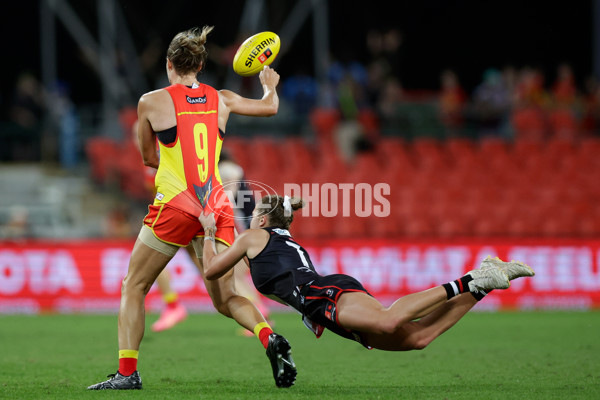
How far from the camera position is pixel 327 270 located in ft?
48.6

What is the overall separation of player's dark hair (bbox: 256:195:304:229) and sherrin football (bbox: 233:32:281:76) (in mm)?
1059

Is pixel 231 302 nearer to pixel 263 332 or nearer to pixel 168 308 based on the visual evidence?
pixel 263 332

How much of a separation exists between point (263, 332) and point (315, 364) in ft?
6.33

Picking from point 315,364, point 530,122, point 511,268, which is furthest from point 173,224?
point 530,122

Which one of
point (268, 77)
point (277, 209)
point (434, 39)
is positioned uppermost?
point (434, 39)

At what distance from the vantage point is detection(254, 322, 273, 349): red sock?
21.9 ft

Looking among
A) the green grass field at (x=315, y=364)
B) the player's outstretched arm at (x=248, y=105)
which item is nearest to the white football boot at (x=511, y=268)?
the green grass field at (x=315, y=364)

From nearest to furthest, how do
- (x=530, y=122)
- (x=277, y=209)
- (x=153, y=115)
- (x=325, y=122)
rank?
1. (x=153, y=115)
2. (x=277, y=209)
3. (x=325, y=122)
4. (x=530, y=122)

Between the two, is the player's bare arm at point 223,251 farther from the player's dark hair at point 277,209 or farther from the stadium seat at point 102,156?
the stadium seat at point 102,156

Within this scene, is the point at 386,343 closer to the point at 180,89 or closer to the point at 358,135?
the point at 180,89

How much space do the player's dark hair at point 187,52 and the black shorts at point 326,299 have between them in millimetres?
1824

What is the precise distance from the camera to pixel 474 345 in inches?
396

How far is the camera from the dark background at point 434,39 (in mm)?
24016

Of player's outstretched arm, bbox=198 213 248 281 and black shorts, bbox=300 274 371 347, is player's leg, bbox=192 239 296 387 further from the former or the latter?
black shorts, bbox=300 274 371 347
